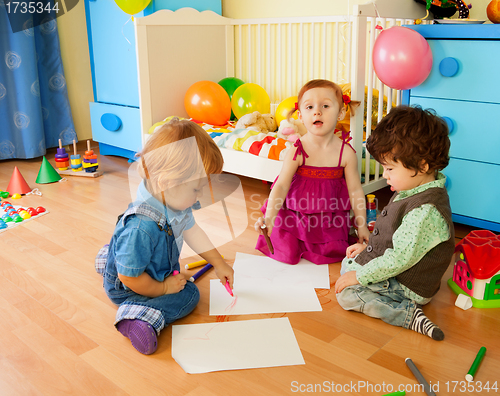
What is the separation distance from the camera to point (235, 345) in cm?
104

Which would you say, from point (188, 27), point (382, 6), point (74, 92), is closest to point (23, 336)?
point (382, 6)

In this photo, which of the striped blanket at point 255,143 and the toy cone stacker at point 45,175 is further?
the toy cone stacker at point 45,175

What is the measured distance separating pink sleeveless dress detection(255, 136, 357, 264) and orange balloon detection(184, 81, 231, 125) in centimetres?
89

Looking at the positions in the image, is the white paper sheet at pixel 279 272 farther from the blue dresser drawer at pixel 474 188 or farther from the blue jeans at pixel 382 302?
the blue dresser drawer at pixel 474 188

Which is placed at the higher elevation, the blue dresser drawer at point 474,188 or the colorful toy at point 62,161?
the blue dresser drawer at point 474,188

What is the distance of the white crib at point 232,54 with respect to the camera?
234 centimetres

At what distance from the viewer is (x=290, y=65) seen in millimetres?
2576

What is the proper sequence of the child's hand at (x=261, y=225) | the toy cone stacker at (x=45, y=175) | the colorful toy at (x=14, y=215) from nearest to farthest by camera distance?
the child's hand at (x=261, y=225), the colorful toy at (x=14, y=215), the toy cone stacker at (x=45, y=175)

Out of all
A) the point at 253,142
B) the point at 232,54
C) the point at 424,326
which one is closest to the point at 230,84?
the point at 232,54

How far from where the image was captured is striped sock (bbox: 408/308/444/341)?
3.47 ft

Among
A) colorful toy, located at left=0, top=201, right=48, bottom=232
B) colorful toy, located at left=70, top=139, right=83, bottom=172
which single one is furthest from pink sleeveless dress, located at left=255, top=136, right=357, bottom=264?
colorful toy, located at left=70, top=139, right=83, bottom=172

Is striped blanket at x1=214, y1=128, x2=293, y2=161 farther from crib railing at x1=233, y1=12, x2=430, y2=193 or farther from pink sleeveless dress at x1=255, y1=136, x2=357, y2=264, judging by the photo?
crib railing at x1=233, y1=12, x2=430, y2=193

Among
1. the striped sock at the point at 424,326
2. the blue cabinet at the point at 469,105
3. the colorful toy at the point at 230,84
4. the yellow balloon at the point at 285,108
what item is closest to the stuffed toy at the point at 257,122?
the yellow balloon at the point at 285,108

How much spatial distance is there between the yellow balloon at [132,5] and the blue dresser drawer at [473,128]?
4.72 ft
